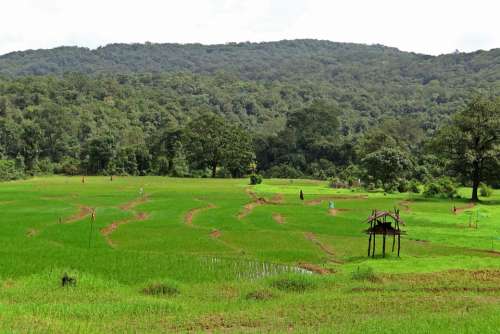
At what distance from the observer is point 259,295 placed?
17.5 metres

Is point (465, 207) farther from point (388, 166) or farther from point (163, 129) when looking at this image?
point (163, 129)

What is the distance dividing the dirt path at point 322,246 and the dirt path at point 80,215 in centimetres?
1681

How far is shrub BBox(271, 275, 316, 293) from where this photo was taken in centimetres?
1905

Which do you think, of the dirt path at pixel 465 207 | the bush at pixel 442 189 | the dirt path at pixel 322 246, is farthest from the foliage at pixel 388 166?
the dirt path at pixel 322 246

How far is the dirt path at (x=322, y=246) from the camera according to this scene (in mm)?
26191

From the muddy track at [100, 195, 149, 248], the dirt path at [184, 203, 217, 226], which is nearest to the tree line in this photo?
the dirt path at [184, 203, 217, 226]

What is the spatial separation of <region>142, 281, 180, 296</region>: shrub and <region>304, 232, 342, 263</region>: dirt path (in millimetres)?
9725

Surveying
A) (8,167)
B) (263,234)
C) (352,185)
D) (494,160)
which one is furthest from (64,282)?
(8,167)

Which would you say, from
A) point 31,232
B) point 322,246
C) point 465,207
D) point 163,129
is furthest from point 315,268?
point 163,129

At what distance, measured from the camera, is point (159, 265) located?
22719mm

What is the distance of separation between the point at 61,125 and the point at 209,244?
10496cm

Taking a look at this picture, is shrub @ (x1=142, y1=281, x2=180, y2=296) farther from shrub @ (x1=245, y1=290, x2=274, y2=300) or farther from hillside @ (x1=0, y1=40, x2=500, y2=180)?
hillside @ (x1=0, y1=40, x2=500, y2=180)

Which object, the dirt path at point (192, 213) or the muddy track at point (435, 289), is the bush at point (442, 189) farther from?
the muddy track at point (435, 289)

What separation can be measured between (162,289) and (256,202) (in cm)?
3446
